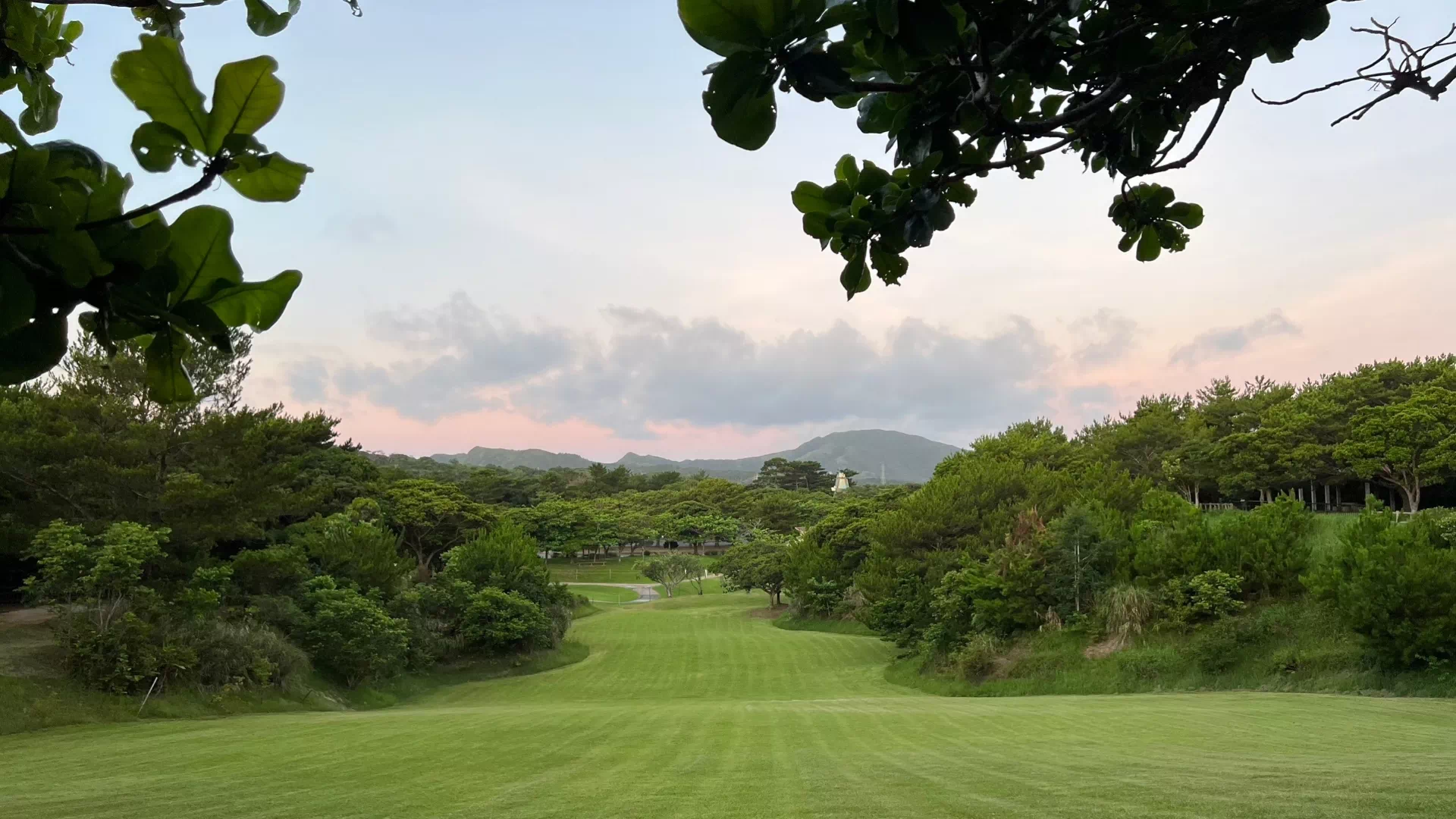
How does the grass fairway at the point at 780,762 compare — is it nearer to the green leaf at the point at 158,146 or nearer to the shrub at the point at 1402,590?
the shrub at the point at 1402,590

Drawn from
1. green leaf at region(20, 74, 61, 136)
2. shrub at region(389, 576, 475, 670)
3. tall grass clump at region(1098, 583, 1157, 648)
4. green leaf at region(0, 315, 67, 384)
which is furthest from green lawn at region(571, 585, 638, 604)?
green leaf at region(0, 315, 67, 384)

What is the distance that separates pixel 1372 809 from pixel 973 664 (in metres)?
13.5

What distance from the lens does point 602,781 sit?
5223 millimetres

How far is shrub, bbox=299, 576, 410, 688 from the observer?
14883mm

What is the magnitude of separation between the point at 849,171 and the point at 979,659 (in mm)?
16836

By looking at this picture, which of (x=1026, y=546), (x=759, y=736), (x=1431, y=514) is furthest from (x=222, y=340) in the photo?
(x=1026, y=546)

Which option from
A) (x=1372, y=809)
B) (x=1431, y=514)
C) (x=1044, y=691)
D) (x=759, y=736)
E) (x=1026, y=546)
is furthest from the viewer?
(x=1026, y=546)

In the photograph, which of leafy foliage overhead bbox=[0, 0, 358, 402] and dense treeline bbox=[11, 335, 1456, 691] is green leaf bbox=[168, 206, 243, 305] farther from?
dense treeline bbox=[11, 335, 1456, 691]

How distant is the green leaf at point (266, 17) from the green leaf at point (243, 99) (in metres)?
0.69

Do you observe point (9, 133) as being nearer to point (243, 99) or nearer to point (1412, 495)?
point (243, 99)

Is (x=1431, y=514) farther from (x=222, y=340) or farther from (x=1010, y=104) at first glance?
(x=222, y=340)

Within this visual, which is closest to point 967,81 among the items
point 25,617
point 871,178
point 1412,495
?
point 871,178

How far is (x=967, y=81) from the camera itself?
46.2 inches

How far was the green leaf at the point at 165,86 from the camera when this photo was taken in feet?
2.19
